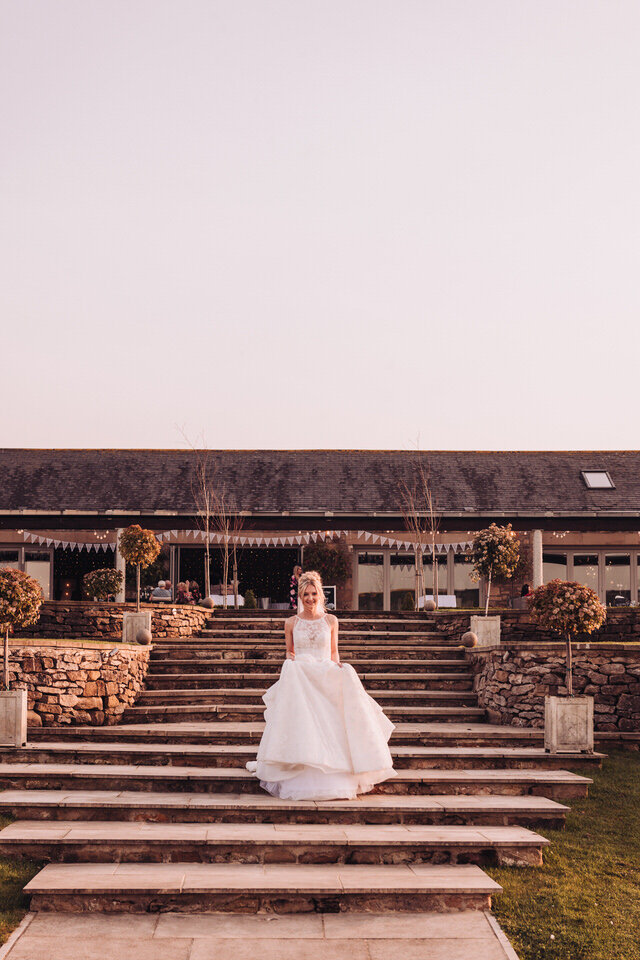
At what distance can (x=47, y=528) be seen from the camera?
1942 centimetres

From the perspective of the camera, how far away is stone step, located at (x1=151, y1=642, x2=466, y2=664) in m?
11.4

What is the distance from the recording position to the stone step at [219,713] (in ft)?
30.0

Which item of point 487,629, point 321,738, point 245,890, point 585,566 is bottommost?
point 245,890

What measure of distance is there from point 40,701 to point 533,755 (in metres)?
5.58

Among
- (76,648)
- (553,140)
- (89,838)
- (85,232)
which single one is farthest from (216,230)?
(89,838)

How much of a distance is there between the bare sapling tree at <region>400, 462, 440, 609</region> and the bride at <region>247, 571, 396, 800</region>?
1169 centimetres

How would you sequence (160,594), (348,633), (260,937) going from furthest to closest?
(160,594), (348,633), (260,937)

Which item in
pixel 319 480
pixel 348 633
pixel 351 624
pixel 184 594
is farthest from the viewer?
Answer: pixel 319 480

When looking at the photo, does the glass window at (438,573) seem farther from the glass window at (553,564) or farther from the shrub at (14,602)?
the shrub at (14,602)

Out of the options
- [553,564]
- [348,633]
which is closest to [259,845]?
[348,633]

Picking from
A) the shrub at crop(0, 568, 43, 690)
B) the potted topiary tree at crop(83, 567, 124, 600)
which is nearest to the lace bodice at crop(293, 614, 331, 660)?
the shrub at crop(0, 568, 43, 690)

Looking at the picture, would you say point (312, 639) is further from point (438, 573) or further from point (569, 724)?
point (438, 573)

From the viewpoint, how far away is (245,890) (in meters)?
4.87

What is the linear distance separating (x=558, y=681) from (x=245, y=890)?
19.1 feet
